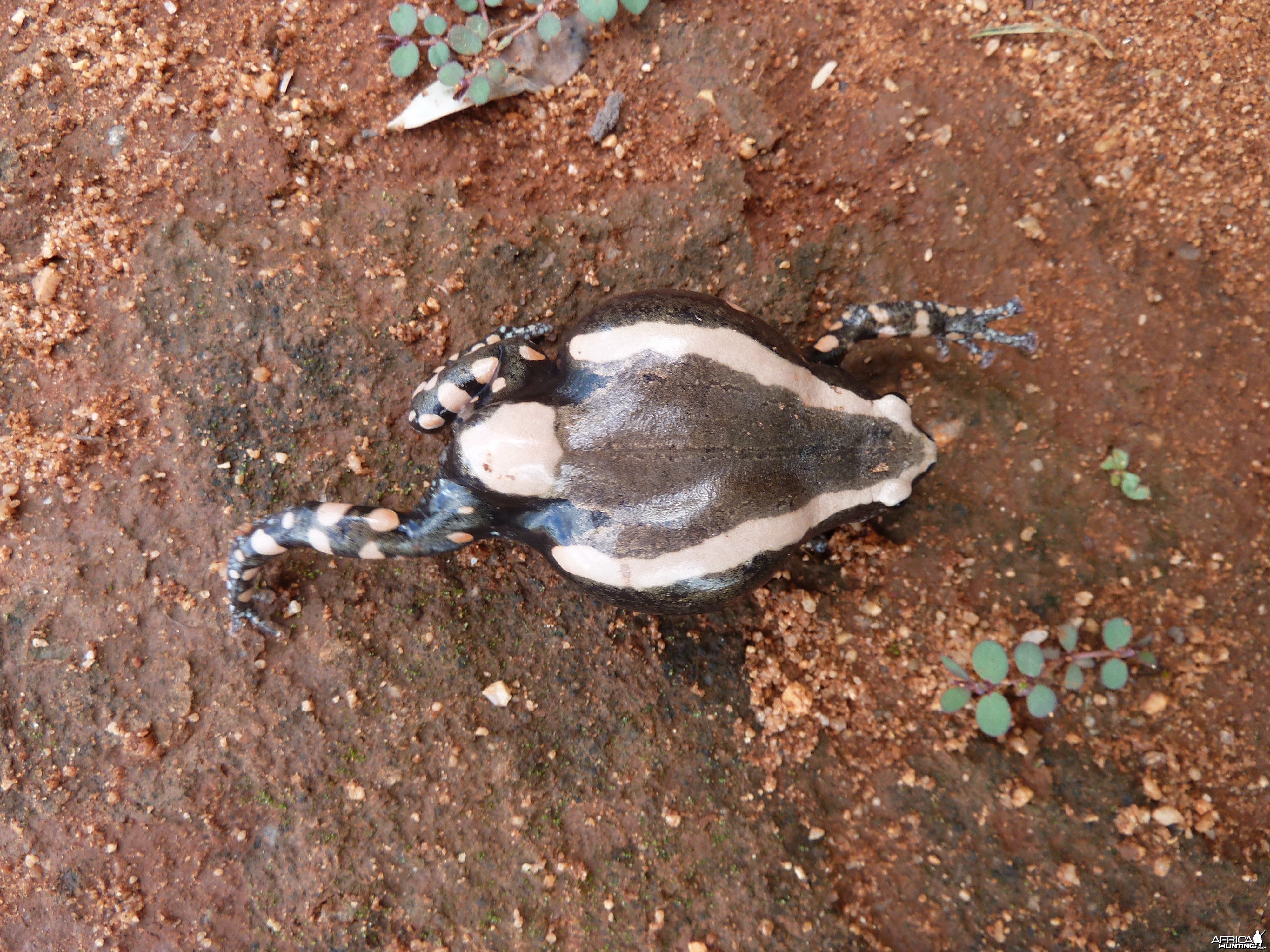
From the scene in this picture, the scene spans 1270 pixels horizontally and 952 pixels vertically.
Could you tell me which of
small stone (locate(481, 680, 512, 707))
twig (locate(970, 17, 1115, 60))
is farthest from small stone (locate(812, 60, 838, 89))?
small stone (locate(481, 680, 512, 707))

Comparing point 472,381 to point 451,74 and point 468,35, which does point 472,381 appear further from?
point 468,35

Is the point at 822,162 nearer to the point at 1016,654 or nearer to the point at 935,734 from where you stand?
the point at 1016,654

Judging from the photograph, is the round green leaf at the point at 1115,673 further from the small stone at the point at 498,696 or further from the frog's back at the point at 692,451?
the small stone at the point at 498,696

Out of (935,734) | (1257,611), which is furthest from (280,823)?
(1257,611)

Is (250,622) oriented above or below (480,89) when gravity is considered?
below

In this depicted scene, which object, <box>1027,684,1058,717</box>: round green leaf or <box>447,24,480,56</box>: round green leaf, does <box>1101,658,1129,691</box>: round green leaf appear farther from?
<box>447,24,480,56</box>: round green leaf

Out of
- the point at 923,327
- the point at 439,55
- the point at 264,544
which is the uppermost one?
the point at 439,55

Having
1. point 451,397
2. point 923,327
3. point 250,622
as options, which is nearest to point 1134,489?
point 923,327
